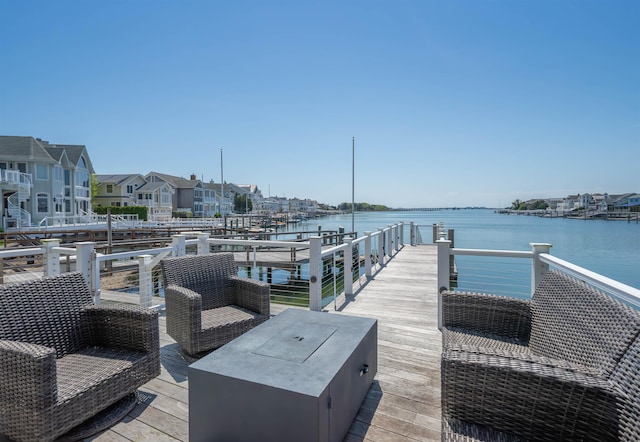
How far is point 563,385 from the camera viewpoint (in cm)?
132

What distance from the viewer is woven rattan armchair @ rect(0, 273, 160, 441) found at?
5.48 feet

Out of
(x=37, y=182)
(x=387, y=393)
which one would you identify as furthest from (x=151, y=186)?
(x=387, y=393)

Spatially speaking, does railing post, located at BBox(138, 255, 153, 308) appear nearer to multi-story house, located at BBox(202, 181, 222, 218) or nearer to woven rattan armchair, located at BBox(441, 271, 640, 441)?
woven rattan armchair, located at BBox(441, 271, 640, 441)

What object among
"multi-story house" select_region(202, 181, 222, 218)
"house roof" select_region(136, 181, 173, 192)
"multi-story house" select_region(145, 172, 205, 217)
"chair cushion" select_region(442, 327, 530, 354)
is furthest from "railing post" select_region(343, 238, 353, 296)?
"multi-story house" select_region(202, 181, 222, 218)

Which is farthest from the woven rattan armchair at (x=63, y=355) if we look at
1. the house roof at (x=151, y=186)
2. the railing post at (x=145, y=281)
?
the house roof at (x=151, y=186)

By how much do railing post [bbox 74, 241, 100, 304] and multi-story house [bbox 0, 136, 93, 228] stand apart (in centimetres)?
2106

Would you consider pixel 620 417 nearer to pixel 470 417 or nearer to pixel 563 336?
pixel 470 417

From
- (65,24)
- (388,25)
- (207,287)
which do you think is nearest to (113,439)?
(207,287)

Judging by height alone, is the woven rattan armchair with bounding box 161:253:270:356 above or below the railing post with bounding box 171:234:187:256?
below

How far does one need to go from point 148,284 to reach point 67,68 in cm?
1402

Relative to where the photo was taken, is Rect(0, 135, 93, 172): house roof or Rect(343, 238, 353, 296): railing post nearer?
Rect(343, 238, 353, 296): railing post

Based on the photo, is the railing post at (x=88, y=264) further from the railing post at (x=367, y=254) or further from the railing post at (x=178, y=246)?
the railing post at (x=367, y=254)

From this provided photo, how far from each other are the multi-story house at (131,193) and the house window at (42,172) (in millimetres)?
11662

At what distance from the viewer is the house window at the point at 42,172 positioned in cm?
2341
